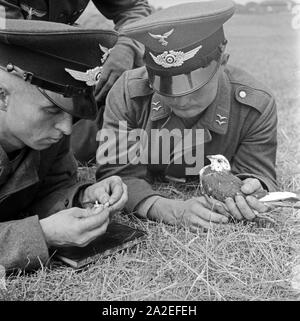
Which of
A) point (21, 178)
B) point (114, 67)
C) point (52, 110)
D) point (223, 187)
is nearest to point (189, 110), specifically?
point (223, 187)

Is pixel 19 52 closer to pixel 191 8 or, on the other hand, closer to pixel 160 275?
pixel 191 8

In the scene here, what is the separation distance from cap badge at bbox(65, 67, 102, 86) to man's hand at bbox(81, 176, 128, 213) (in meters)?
0.58

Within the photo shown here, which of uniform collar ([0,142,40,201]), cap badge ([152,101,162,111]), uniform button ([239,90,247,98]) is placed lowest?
uniform collar ([0,142,40,201])

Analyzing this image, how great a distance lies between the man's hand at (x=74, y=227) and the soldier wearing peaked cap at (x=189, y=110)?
656mm

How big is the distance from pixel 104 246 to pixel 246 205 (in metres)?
0.75

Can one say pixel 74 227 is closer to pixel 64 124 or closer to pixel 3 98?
pixel 64 124

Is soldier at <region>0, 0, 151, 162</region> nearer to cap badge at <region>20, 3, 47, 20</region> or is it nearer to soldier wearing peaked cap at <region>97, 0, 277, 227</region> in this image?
cap badge at <region>20, 3, 47, 20</region>

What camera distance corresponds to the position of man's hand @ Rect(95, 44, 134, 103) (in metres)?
4.04

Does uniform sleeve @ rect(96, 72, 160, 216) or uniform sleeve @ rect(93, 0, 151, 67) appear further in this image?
uniform sleeve @ rect(93, 0, 151, 67)

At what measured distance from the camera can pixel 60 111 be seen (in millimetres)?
2611

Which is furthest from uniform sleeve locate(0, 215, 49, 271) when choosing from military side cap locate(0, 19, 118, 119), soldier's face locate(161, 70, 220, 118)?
soldier's face locate(161, 70, 220, 118)

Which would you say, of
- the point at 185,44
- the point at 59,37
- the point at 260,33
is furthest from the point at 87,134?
Result: the point at 260,33

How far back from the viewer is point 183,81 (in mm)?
2922

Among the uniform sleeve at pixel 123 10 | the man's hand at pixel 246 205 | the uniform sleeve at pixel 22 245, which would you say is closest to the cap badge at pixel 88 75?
the uniform sleeve at pixel 22 245
